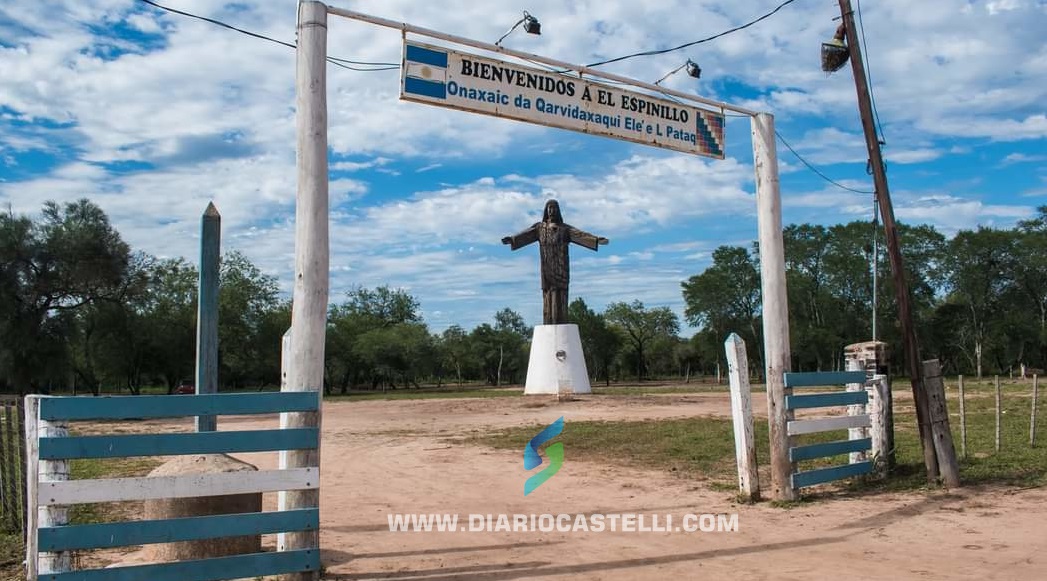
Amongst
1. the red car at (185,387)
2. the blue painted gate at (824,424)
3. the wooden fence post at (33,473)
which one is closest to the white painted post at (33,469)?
the wooden fence post at (33,473)

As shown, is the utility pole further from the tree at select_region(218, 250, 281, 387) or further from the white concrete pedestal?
the tree at select_region(218, 250, 281, 387)

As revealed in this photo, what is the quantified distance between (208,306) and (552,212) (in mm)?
19618

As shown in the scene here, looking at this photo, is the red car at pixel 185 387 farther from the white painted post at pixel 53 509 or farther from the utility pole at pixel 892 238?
the white painted post at pixel 53 509

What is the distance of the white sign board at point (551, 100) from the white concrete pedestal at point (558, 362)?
1594cm

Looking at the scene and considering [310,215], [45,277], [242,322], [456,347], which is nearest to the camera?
[310,215]

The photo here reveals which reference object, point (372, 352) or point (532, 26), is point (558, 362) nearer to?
point (532, 26)

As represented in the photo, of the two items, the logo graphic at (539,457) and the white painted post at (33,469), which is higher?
the white painted post at (33,469)

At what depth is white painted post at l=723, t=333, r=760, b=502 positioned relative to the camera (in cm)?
848

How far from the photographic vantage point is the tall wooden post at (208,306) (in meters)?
6.01

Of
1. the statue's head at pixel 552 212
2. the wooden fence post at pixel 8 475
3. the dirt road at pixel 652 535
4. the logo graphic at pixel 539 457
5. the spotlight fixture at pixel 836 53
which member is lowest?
the dirt road at pixel 652 535

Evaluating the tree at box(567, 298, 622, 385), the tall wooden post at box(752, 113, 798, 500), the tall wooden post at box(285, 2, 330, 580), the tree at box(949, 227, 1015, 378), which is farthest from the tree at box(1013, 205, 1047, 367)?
the tall wooden post at box(285, 2, 330, 580)

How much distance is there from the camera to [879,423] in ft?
31.6

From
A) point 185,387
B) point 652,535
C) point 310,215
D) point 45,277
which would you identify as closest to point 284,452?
point 310,215

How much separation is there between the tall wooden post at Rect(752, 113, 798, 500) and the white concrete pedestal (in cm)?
1564
